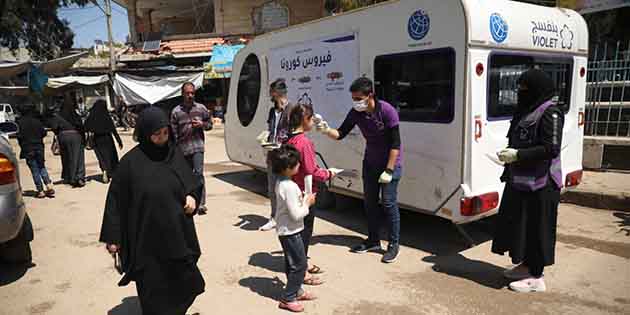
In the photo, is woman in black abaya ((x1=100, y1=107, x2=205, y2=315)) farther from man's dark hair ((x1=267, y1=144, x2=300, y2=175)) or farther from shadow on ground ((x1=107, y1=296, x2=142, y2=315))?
shadow on ground ((x1=107, y1=296, x2=142, y2=315))

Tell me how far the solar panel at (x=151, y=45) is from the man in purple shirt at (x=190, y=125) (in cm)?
1741

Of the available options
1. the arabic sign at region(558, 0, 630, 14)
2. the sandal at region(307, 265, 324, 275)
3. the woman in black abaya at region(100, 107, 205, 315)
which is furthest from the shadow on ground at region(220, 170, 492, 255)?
the arabic sign at region(558, 0, 630, 14)

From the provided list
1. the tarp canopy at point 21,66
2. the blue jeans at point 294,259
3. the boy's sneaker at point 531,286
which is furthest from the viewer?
the tarp canopy at point 21,66

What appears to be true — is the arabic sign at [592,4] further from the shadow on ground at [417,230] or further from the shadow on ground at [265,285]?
the shadow on ground at [265,285]

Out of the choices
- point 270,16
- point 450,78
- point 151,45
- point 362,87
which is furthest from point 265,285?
point 151,45

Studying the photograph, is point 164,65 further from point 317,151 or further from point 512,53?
point 512,53

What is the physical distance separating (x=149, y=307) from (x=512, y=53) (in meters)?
3.95

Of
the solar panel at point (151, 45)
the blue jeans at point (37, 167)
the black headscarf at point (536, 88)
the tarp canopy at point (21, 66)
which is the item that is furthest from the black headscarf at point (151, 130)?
the solar panel at point (151, 45)

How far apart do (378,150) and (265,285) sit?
5.58 ft

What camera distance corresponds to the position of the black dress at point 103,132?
8.34 meters

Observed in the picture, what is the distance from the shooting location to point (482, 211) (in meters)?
4.19

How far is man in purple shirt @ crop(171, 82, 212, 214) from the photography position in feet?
18.7

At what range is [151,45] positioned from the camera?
2177 cm

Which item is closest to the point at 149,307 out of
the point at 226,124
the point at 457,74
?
the point at 457,74
